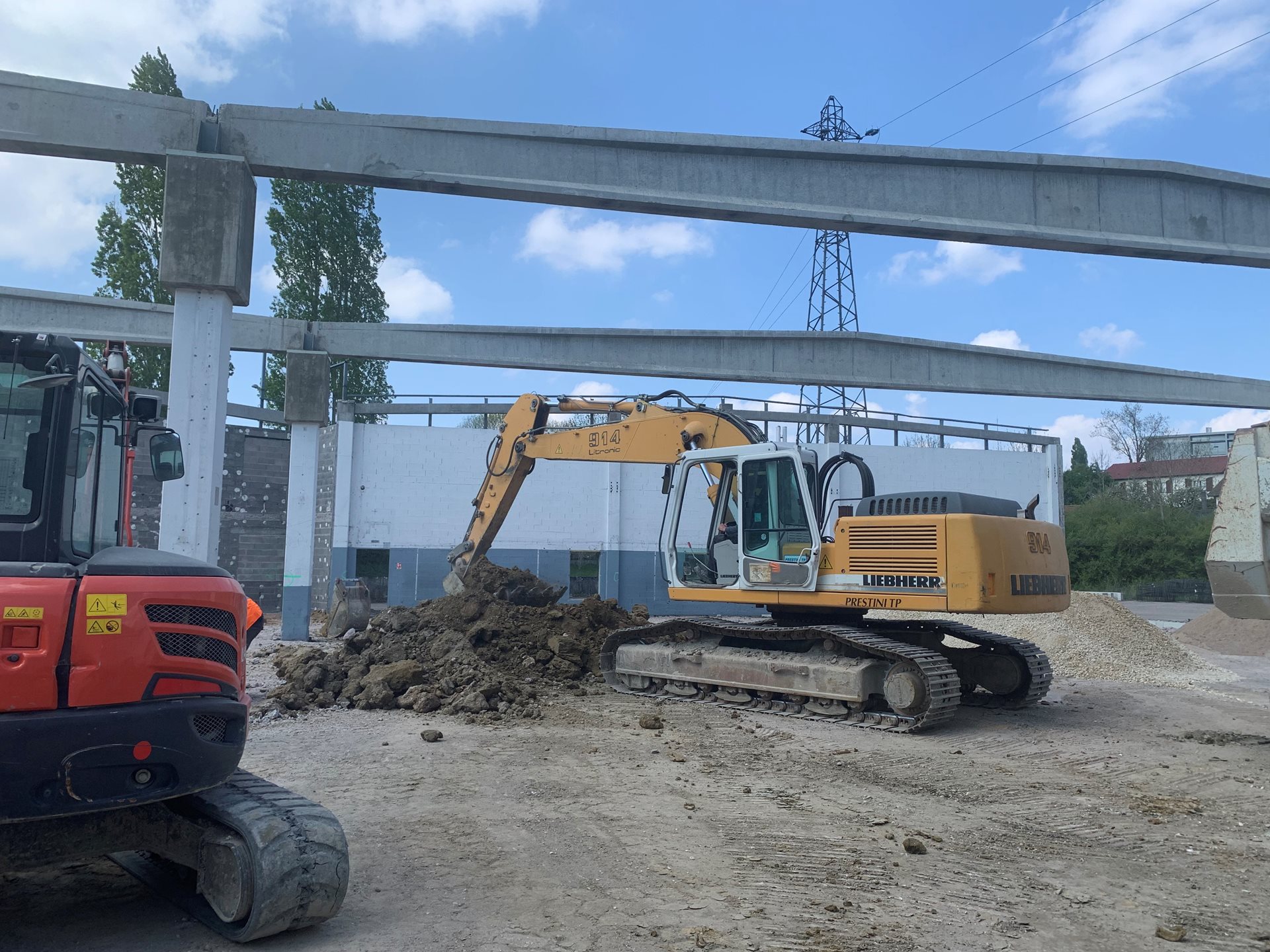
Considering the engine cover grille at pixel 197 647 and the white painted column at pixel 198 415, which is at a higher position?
the white painted column at pixel 198 415

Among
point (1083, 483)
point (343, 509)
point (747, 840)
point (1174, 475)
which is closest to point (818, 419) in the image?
point (343, 509)

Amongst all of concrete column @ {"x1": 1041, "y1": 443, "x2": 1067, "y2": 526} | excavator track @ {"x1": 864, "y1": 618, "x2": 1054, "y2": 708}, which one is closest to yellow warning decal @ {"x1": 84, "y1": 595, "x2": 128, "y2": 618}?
excavator track @ {"x1": 864, "y1": 618, "x2": 1054, "y2": 708}

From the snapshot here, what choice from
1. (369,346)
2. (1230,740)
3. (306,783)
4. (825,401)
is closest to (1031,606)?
(1230,740)

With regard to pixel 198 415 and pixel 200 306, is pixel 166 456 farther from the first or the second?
pixel 200 306

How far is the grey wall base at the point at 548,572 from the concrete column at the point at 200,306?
11.2m

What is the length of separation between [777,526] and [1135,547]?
107 feet

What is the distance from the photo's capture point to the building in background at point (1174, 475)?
155 ft

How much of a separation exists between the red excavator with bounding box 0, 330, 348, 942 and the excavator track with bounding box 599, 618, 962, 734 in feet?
21.4

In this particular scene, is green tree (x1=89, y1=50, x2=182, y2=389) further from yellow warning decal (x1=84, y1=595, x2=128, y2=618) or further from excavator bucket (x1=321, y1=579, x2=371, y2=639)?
yellow warning decal (x1=84, y1=595, x2=128, y2=618)

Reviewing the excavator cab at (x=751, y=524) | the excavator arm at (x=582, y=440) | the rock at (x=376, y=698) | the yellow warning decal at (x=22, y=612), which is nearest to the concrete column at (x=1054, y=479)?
the excavator arm at (x=582, y=440)

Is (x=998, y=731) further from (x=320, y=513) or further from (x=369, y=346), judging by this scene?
(x=320, y=513)

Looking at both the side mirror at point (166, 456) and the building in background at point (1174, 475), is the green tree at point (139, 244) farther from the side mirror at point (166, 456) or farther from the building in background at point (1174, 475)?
the building in background at point (1174, 475)

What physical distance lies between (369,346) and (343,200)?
23819mm

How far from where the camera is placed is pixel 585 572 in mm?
22609
